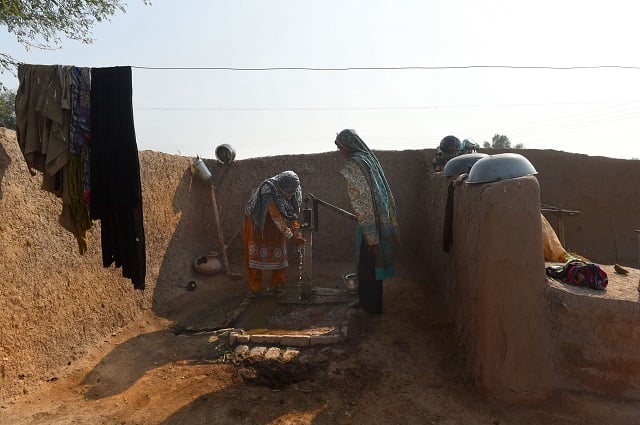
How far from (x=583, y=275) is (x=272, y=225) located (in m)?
3.71

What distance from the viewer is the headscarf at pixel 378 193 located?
4.54 m

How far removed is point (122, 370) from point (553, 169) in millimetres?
6806

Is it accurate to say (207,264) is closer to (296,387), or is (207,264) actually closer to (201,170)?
(201,170)

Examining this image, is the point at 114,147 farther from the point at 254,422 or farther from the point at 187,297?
the point at 187,297

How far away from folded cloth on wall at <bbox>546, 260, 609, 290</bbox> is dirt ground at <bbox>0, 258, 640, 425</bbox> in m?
0.82

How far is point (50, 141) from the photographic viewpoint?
10.00ft

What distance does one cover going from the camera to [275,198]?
18.1 feet

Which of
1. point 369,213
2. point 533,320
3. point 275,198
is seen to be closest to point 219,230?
point 275,198

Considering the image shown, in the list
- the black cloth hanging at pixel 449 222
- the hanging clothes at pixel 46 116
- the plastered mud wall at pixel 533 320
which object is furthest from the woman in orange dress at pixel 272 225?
Answer: the plastered mud wall at pixel 533 320

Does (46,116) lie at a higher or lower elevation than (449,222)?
higher

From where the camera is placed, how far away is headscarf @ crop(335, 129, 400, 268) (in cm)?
454

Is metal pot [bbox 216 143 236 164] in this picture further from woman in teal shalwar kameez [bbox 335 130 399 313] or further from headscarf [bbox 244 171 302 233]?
woman in teal shalwar kameez [bbox 335 130 399 313]

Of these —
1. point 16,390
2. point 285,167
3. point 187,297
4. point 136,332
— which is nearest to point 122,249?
point 16,390

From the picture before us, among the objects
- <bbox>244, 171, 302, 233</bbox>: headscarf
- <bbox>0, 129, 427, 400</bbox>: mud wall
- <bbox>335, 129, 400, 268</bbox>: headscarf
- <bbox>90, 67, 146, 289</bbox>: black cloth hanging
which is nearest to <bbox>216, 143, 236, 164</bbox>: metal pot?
<bbox>0, 129, 427, 400</bbox>: mud wall
